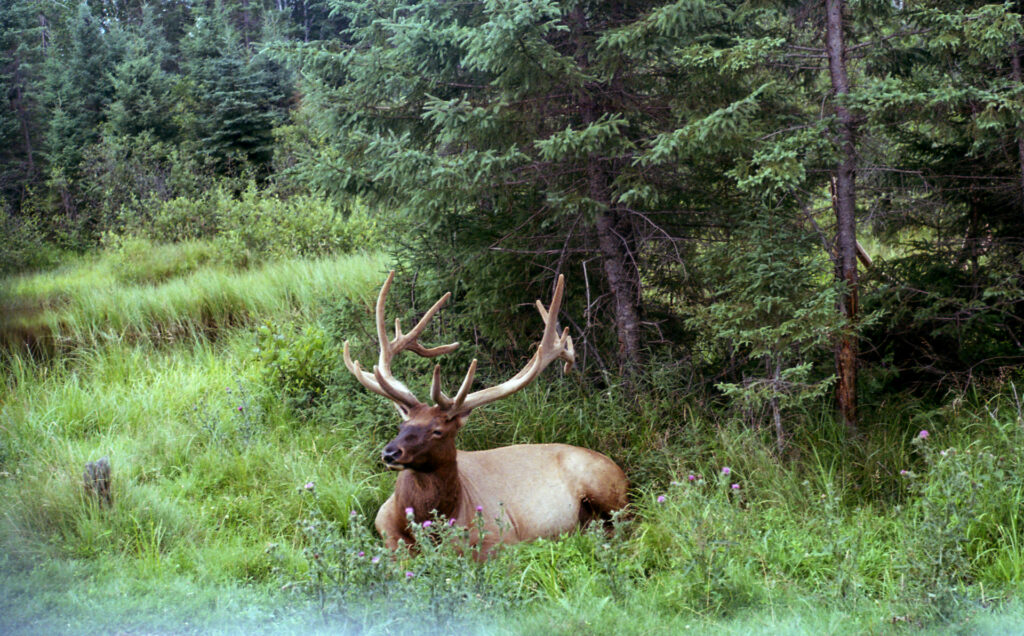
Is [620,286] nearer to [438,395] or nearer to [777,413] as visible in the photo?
[777,413]

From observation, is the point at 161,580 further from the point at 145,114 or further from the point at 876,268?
the point at 876,268

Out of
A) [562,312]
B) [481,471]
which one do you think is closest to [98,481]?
[481,471]

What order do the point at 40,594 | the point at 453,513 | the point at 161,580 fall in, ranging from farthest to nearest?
the point at 453,513, the point at 161,580, the point at 40,594

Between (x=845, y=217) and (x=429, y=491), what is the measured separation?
329 cm

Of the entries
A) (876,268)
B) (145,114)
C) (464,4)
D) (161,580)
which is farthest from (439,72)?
(161,580)

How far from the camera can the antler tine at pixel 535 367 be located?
5.36 m

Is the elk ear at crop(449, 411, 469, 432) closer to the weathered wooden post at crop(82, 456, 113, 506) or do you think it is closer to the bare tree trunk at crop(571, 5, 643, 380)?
the bare tree trunk at crop(571, 5, 643, 380)

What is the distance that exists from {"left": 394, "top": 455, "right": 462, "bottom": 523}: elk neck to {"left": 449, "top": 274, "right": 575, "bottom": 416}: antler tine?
339mm

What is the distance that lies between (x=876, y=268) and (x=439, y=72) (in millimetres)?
3604

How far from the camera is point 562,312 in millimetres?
7297

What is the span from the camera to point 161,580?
167 inches

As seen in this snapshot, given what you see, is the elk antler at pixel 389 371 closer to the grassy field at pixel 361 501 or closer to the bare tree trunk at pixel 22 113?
the grassy field at pixel 361 501

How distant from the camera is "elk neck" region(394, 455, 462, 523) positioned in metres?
5.21

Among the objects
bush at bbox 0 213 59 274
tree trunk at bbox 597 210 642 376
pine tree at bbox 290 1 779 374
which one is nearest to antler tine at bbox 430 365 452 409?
pine tree at bbox 290 1 779 374
